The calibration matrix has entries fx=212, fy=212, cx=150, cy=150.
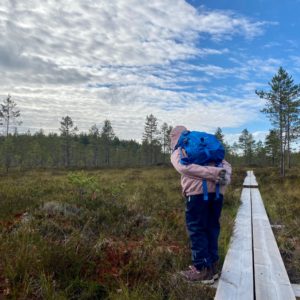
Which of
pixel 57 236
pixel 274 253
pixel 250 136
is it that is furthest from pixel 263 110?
pixel 250 136

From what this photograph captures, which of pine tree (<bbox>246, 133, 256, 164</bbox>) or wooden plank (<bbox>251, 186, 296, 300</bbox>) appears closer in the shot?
wooden plank (<bbox>251, 186, 296, 300</bbox>)

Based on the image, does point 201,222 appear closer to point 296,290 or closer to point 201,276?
point 201,276

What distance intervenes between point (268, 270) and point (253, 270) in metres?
0.16

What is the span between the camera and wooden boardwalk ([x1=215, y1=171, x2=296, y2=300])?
2.12 m

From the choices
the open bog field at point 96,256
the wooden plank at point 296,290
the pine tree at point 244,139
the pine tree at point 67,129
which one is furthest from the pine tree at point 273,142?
the pine tree at point 67,129

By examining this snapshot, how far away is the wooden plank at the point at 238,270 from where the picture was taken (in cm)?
212

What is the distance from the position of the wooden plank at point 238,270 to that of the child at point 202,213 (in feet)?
0.56

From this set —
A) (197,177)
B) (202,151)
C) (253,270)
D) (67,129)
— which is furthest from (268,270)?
(67,129)

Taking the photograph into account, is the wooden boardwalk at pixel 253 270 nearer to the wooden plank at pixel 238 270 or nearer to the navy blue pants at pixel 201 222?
the wooden plank at pixel 238 270

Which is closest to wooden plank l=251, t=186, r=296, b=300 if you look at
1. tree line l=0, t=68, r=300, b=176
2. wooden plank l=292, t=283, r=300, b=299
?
wooden plank l=292, t=283, r=300, b=299

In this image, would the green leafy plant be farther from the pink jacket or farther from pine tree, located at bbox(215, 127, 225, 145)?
pine tree, located at bbox(215, 127, 225, 145)

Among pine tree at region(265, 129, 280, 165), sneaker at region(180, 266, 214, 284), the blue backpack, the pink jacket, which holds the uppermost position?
pine tree at region(265, 129, 280, 165)

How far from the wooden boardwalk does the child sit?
23 centimetres

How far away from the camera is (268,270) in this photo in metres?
2.53
